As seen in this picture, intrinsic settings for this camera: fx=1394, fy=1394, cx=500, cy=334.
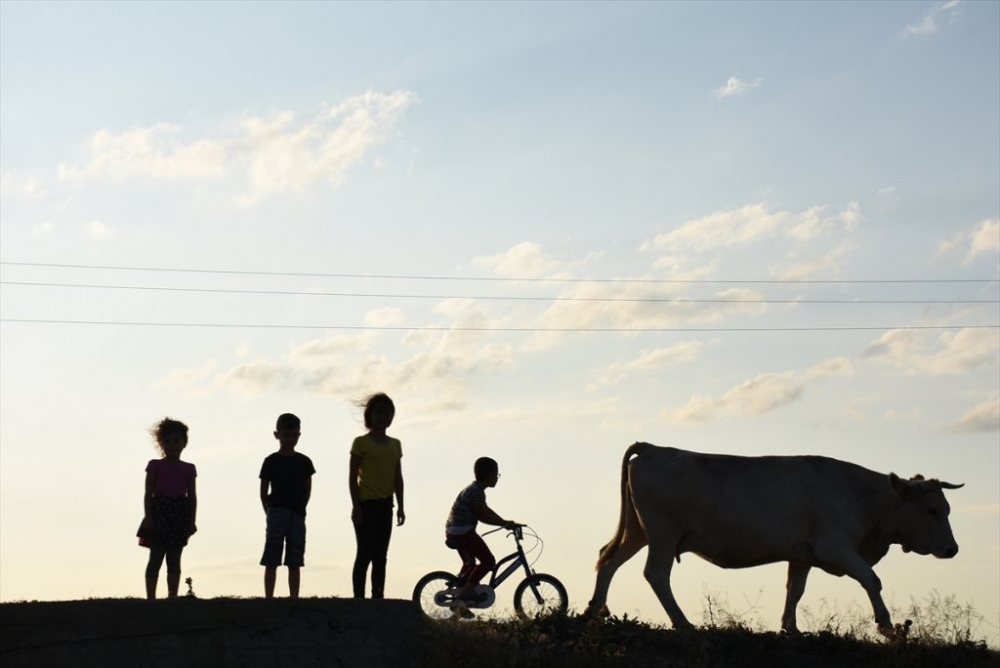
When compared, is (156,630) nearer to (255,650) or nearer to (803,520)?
(255,650)

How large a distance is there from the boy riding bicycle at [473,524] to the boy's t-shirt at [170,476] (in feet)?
8.97

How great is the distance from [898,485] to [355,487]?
6.95 meters

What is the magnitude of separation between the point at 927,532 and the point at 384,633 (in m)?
7.95

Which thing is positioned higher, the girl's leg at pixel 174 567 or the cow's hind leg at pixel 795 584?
the girl's leg at pixel 174 567

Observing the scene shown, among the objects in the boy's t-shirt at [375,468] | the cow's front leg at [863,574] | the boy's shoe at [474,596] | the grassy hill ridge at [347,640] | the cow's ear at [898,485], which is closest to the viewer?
the grassy hill ridge at [347,640]

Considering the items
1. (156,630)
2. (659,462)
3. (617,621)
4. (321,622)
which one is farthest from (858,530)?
(156,630)

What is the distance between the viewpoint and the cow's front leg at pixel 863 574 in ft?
50.2

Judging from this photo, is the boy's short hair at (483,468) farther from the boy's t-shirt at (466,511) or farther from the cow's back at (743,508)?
the cow's back at (743,508)

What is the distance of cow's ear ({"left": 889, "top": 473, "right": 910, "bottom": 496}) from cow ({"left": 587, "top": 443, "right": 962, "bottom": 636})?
1 cm

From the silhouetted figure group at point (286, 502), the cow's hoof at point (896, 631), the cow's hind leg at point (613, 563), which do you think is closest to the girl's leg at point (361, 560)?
the silhouetted figure group at point (286, 502)

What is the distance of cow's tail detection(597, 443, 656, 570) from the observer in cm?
1670

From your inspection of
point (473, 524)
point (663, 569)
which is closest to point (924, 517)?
point (663, 569)

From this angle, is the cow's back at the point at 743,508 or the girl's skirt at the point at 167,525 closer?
the girl's skirt at the point at 167,525

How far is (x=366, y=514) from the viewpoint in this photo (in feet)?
45.6
